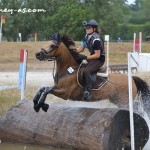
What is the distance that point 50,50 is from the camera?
32.8 ft

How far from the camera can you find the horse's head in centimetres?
979

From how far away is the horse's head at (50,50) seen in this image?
385 inches

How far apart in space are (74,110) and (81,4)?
193 feet

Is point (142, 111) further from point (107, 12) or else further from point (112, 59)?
point (107, 12)

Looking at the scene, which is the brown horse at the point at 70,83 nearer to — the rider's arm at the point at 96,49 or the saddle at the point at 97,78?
the saddle at the point at 97,78

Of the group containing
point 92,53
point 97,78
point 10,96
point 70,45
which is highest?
point 70,45

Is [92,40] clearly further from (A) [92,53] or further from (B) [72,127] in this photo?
(B) [72,127]

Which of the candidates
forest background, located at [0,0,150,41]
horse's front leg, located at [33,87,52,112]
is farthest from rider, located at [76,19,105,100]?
forest background, located at [0,0,150,41]

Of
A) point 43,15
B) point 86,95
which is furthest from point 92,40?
point 43,15

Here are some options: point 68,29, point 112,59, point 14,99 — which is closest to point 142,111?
point 14,99

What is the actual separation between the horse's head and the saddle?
601 millimetres

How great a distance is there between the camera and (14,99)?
1480cm


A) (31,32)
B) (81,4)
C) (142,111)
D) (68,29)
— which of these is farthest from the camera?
(31,32)

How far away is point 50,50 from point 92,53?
0.88 metres
